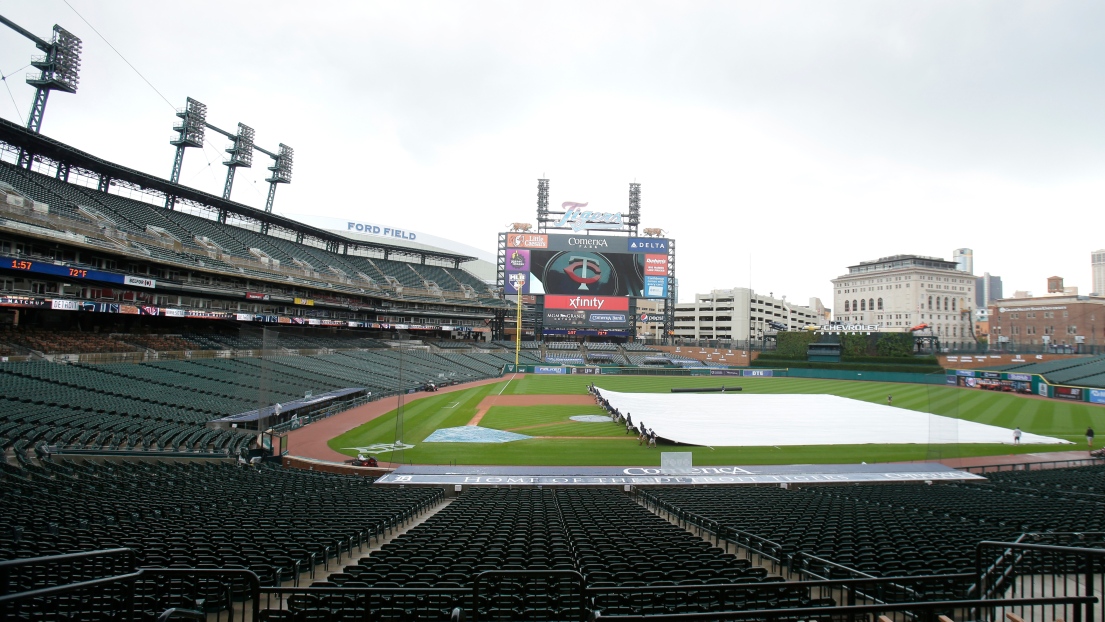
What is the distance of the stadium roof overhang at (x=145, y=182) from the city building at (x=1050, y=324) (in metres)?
98.1

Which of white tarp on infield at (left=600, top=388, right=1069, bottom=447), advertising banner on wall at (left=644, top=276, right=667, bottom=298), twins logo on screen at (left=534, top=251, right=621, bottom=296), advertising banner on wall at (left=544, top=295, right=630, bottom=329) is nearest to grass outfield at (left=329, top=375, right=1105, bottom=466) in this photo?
white tarp on infield at (left=600, top=388, right=1069, bottom=447)

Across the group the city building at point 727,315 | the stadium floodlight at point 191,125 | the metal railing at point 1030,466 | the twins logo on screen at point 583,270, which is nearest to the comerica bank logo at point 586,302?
the twins logo on screen at point 583,270

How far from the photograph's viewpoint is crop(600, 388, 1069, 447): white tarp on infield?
30.6 metres

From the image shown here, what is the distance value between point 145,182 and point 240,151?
429 inches

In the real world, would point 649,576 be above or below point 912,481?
above

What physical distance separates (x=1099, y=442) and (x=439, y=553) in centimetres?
4014

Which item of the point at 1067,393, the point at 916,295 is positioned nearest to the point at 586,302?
the point at 1067,393

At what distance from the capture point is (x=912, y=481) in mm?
20969

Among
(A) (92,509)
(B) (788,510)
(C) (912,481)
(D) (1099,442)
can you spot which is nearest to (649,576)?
(B) (788,510)

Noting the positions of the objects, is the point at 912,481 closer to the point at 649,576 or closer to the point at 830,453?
the point at 830,453

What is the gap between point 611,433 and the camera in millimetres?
32000

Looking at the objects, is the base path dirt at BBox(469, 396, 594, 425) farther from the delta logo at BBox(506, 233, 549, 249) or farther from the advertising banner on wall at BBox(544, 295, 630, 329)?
the delta logo at BBox(506, 233, 549, 249)

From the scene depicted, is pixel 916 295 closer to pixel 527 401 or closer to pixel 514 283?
pixel 514 283

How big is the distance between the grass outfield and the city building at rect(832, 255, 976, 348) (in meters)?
93.8
